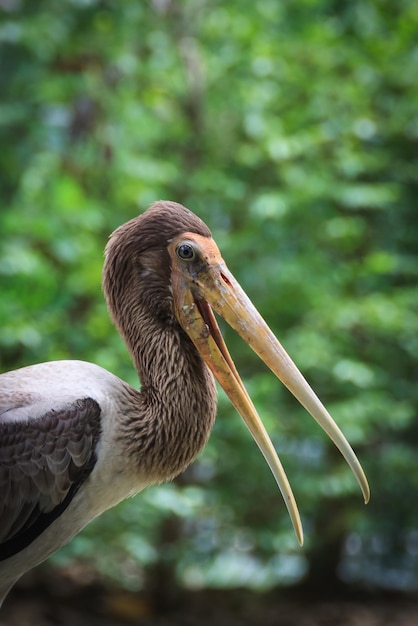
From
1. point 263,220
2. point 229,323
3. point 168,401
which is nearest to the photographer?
point 229,323

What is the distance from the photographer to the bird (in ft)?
7.20

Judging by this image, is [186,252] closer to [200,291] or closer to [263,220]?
[200,291]

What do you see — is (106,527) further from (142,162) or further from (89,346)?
(142,162)

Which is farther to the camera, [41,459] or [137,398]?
[137,398]

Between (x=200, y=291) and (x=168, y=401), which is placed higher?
(x=200, y=291)

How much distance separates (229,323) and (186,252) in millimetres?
226

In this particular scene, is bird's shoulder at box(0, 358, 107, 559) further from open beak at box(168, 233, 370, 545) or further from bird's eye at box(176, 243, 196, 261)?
bird's eye at box(176, 243, 196, 261)

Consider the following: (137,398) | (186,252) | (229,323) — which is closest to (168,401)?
(137,398)

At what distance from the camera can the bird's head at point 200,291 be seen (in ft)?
7.06

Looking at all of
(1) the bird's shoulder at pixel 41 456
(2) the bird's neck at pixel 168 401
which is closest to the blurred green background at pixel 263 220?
(2) the bird's neck at pixel 168 401

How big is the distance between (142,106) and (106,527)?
2.66 m

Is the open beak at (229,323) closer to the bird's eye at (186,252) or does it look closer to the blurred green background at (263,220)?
the bird's eye at (186,252)

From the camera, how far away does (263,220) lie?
5.00 metres

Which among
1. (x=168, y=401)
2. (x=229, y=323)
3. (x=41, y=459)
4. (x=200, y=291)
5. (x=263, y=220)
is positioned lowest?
(x=41, y=459)
